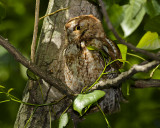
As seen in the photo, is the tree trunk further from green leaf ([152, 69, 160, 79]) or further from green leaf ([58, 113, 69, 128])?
green leaf ([152, 69, 160, 79])

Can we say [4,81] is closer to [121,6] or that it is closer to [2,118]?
[2,118]

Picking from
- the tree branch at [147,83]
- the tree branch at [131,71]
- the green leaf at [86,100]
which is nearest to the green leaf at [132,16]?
the tree branch at [131,71]

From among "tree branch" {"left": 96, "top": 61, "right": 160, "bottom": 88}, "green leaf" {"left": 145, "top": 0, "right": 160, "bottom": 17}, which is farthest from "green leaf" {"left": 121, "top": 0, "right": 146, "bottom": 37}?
"tree branch" {"left": 96, "top": 61, "right": 160, "bottom": 88}

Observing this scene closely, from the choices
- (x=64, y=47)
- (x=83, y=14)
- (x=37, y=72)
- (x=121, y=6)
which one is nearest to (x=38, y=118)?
(x=37, y=72)

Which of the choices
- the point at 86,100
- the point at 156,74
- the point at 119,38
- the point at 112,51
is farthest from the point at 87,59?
the point at 119,38

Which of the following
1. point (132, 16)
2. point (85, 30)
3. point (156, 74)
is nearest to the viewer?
point (132, 16)

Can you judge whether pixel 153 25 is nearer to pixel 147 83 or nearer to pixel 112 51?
pixel 147 83
